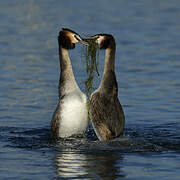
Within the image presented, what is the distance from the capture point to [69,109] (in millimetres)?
12180

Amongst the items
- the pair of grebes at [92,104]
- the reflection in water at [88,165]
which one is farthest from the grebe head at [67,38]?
the reflection in water at [88,165]

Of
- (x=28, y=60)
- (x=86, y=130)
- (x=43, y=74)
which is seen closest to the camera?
(x=86, y=130)

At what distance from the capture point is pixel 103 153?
11.2m

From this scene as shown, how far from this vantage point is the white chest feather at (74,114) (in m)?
12.2

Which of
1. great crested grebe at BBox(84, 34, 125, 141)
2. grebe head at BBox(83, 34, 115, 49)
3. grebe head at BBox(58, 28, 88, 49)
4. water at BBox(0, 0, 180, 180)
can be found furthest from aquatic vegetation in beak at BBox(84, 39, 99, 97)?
water at BBox(0, 0, 180, 180)

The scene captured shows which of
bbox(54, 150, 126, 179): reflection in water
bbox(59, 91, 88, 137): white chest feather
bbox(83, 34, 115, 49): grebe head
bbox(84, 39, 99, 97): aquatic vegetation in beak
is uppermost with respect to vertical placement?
bbox(83, 34, 115, 49): grebe head

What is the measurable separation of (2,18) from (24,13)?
121cm

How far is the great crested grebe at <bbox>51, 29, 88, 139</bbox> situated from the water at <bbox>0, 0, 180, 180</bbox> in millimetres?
198

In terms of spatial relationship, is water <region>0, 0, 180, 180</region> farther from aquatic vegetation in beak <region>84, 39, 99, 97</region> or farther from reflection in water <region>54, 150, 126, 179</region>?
aquatic vegetation in beak <region>84, 39, 99, 97</region>

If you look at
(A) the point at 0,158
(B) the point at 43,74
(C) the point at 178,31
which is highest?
(C) the point at 178,31

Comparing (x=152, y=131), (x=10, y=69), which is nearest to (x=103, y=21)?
(x=10, y=69)

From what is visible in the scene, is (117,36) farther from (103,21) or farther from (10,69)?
(10,69)

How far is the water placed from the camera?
34.6 ft

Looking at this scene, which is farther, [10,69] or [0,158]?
[10,69]
